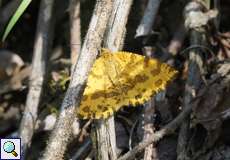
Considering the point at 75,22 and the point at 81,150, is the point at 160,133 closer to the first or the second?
the point at 81,150

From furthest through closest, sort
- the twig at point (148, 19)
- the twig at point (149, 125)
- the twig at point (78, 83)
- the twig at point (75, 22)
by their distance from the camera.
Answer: the twig at point (75, 22) < the twig at point (148, 19) < the twig at point (149, 125) < the twig at point (78, 83)

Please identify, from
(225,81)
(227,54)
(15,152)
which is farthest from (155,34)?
(15,152)

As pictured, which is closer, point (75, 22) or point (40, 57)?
point (75, 22)

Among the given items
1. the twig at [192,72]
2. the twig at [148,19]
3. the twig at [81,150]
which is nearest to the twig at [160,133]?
the twig at [192,72]

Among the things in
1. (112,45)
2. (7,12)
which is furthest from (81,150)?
(7,12)

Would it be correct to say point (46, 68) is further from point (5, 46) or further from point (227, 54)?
point (227, 54)

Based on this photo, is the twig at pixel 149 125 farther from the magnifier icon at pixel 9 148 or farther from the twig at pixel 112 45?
the magnifier icon at pixel 9 148

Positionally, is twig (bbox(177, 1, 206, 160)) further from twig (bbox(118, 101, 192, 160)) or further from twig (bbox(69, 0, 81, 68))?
twig (bbox(69, 0, 81, 68))
